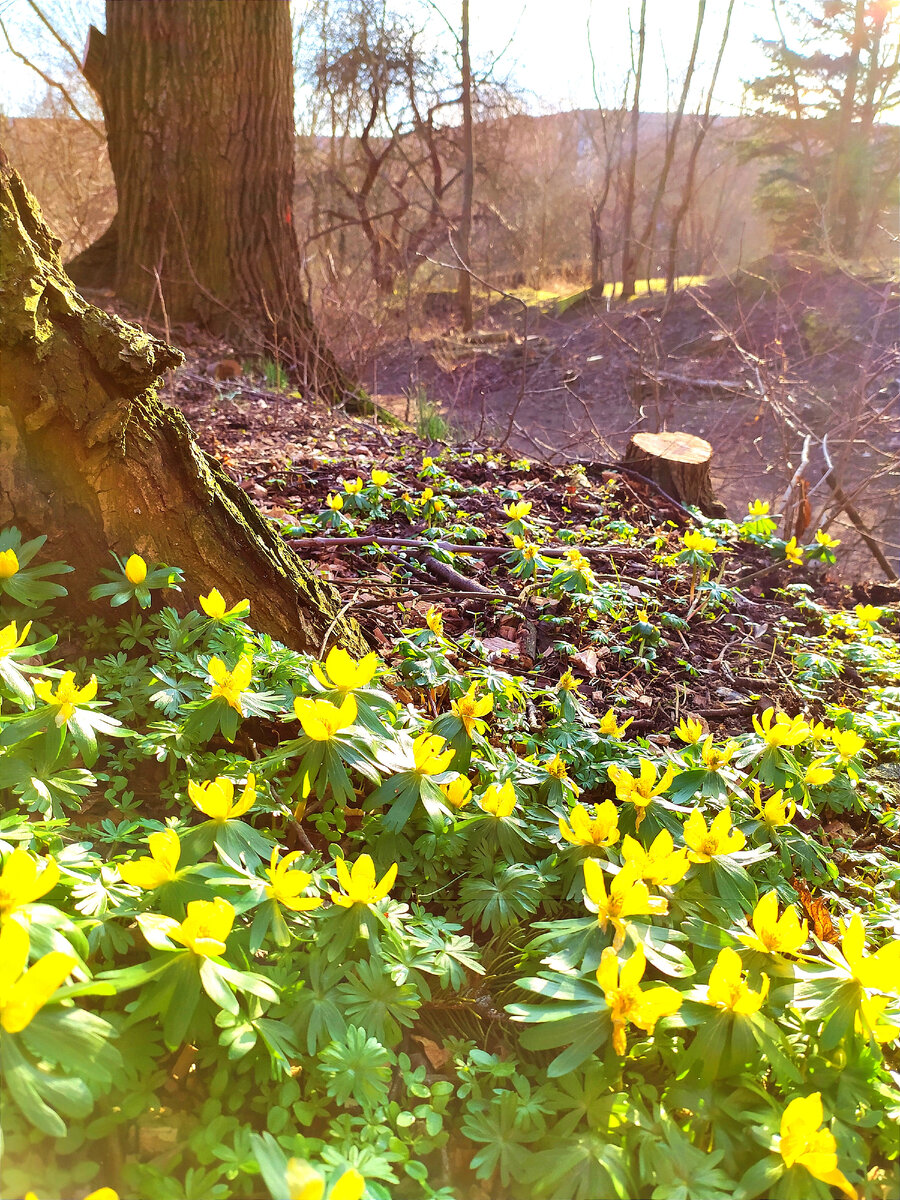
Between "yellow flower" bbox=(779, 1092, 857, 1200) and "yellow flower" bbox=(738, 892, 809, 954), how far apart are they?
22 cm

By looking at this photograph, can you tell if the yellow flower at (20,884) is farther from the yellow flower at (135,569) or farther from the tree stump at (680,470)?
the tree stump at (680,470)

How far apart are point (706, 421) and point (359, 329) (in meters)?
7.68

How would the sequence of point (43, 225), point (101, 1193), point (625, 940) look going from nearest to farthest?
point (101, 1193) → point (625, 940) → point (43, 225)

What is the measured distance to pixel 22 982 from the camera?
720 millimetres

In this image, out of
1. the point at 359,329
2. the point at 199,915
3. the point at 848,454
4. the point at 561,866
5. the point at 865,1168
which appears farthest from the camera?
the point at 359,329

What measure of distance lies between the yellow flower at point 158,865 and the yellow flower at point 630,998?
1.86 ft

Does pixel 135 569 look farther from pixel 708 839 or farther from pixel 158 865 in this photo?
pixel 708 839

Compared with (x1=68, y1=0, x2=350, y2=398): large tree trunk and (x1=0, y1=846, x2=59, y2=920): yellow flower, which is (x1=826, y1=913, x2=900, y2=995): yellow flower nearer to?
(x1=0, y1=846, x2=59, y2=920): yellow flower

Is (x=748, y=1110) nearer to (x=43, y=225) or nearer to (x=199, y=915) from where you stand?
(x=199, y=915)

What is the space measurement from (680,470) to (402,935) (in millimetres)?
3909

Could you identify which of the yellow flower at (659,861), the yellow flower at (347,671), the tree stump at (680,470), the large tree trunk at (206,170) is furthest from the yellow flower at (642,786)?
the large tree trunk at (206,170)

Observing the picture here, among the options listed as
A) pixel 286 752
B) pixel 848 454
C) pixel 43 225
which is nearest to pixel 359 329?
pixel 848 454

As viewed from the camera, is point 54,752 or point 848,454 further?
point 848,454

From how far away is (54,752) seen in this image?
44.6 inches
